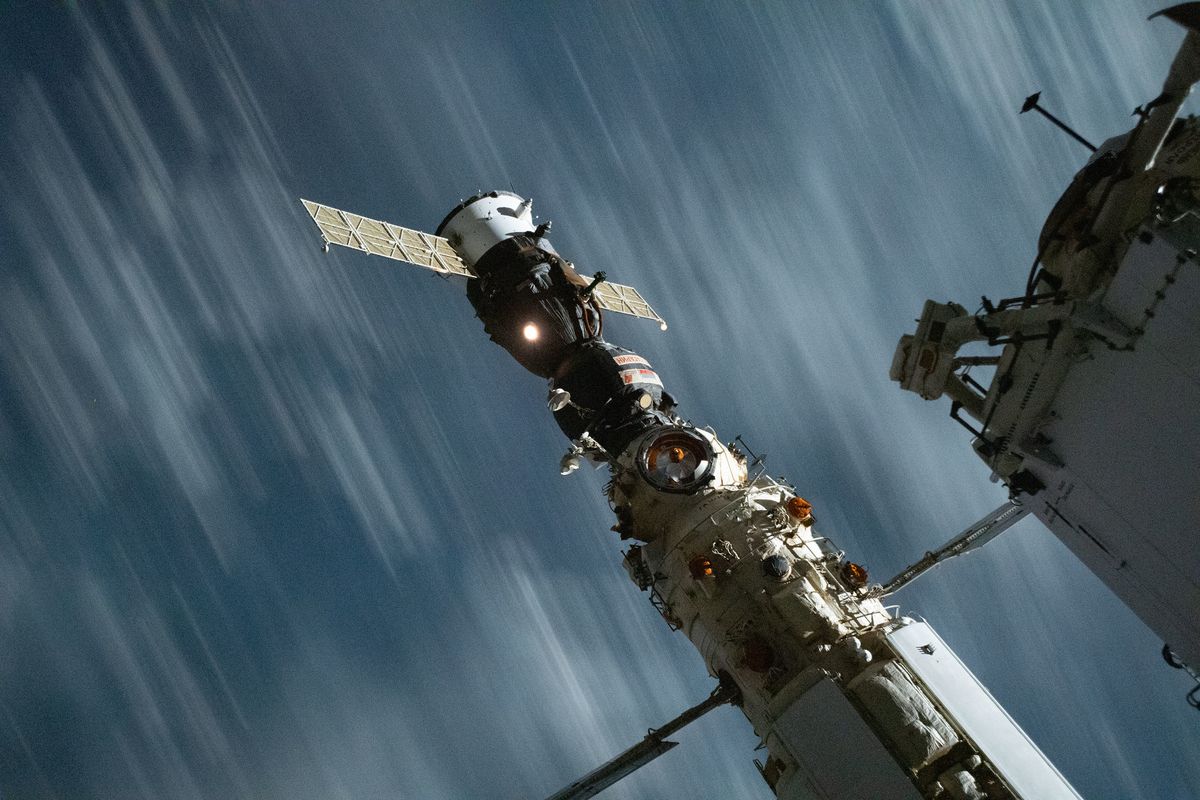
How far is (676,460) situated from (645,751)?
11318mm

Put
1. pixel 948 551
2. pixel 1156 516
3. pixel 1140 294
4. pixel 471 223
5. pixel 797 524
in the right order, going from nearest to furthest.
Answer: pixel 1140 294
pixel 1156 516
pixel 797 524
pixel 948 551
pixel 471 223

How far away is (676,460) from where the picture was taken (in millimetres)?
33094

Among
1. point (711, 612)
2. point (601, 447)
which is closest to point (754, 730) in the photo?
point (711, 612)

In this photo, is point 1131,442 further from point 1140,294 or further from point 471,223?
point 471,223

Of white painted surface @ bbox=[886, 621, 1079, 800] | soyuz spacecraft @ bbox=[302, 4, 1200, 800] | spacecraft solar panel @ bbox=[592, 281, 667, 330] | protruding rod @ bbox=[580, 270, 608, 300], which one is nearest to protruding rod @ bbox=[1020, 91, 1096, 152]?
soyuz spacecraft @ bbox=[302, 4, 1200, 800]

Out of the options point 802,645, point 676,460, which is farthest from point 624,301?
point 802,645

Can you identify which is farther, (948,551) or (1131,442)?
(948,551)

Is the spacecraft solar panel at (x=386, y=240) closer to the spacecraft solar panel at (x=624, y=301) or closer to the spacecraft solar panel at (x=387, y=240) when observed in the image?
the spacecraft solar panel at (x=387, y=240)

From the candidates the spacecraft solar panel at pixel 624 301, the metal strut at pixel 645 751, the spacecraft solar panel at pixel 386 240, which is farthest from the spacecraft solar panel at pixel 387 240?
the metal strut at pixel 645 751

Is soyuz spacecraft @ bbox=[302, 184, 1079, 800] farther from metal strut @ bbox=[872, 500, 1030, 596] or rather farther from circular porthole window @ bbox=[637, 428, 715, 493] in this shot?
metal strut @ bbox=[872, 500, 1030, 596]

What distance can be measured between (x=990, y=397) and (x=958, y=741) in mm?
10136

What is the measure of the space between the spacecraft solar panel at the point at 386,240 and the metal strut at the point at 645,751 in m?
25.2

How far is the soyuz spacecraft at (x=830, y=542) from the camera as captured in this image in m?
15.2

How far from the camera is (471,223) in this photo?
43.2m
